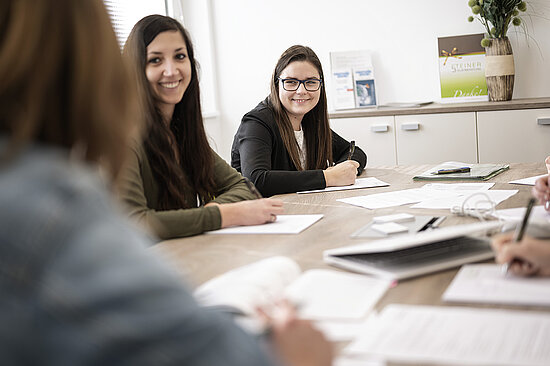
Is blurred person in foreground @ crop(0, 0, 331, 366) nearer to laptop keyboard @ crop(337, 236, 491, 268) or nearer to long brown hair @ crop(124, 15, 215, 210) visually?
laptop keyboard @ crop(337, 236, 491, 268)

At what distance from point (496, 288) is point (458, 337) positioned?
0.76 feet

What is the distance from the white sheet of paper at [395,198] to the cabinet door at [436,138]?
1.70 metres

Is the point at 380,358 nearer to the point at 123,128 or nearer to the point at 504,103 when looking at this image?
the point at 123,128

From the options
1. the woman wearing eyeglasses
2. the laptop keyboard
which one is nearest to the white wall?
the woman wearing eyeglasses

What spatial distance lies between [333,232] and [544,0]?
3.04 m

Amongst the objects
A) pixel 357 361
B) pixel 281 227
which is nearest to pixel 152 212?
pixel 281 227

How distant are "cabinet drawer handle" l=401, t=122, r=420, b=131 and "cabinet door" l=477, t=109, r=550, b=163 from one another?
0.36m

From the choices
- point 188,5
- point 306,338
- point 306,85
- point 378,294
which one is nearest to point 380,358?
point 306,338

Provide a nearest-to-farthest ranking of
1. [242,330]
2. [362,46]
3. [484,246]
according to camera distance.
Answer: [242,330]
[484,246]
[362,46]

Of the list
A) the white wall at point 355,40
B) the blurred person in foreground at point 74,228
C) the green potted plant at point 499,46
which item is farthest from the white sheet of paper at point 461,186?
the white wall at point 355,40

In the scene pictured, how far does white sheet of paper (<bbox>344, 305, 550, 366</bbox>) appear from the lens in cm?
76

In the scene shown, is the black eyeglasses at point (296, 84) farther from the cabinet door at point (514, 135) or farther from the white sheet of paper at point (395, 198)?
the cabinet door at point (514, 135)

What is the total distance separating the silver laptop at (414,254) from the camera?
3.75 feet

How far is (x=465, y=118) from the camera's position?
370 centimetres
